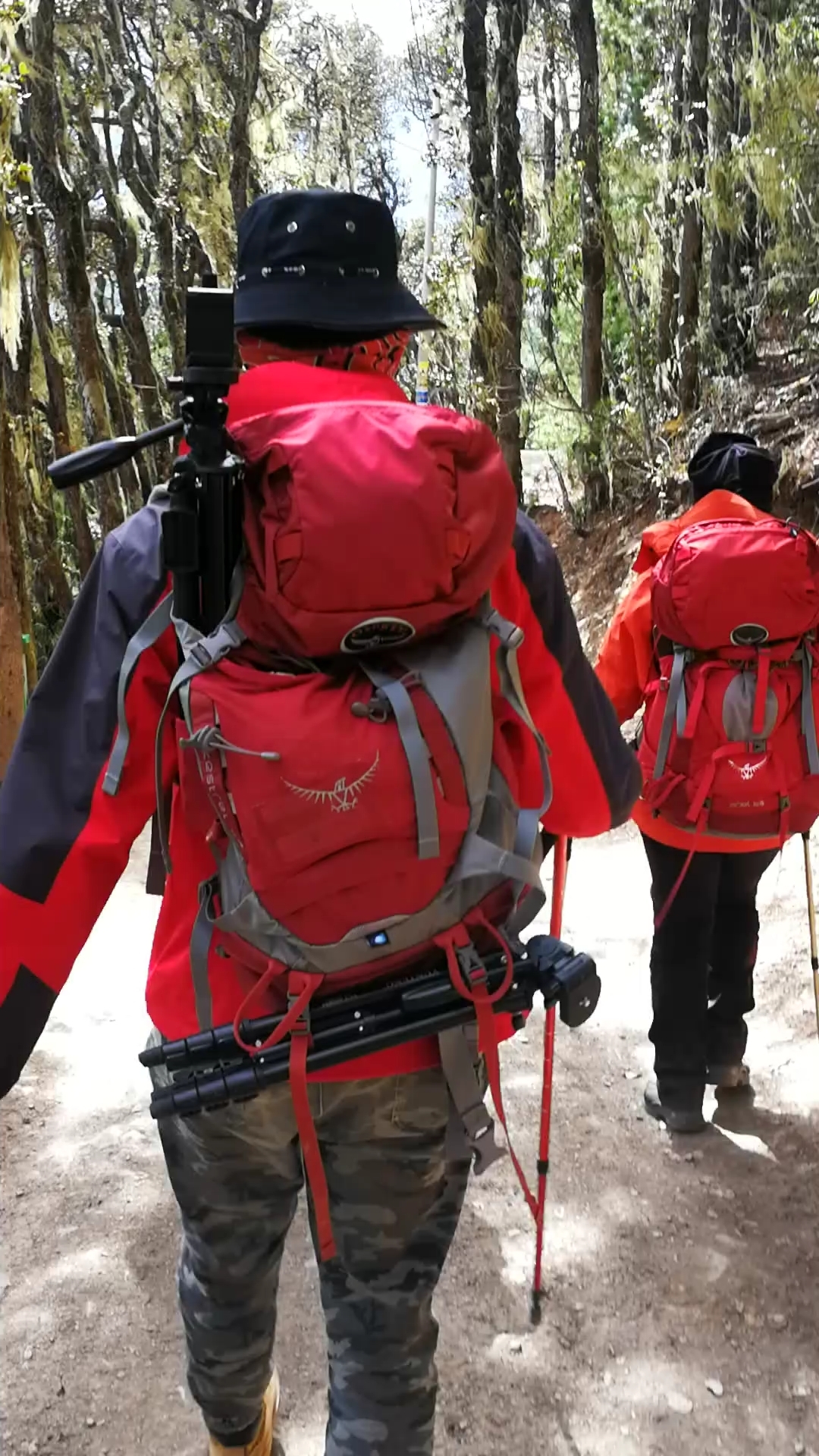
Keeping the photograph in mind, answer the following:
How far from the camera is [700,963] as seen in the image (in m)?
3.36

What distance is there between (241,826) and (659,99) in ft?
32.2

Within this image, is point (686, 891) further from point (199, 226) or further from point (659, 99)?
point (199, 226)

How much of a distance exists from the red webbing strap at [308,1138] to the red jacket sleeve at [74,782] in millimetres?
349

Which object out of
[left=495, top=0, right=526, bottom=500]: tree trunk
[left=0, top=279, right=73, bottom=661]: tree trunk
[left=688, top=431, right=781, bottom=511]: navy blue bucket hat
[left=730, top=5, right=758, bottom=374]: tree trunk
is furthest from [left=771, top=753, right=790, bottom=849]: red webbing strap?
[left=730, top=5, right=758, bottom=374]: tree trunk

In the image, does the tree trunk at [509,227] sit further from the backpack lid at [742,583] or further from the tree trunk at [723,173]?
the backpack lid at [742,583]

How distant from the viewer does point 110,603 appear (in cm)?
150

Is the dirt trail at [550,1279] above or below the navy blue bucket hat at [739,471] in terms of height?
below

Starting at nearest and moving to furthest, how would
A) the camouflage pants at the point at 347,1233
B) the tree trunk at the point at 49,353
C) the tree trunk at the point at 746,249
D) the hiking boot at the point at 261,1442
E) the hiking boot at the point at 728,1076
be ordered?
1. the camouflage pants at the point at 347,1233
2. the hiking boot at the point at 261,1442
3. the hiking boot at the point at 728,1076
4. the tree trunk at the point at 746,249
5. the tree trunk at the point at 49,353

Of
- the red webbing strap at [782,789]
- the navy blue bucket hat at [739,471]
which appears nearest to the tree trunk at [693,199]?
the navy blue bucket hat at [739,471]

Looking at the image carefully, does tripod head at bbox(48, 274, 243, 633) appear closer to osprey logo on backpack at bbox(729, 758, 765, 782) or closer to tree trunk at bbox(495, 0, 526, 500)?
osprey logo on backpack at bbox(729, 758, 765, 782)

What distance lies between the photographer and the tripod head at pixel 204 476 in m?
1.38

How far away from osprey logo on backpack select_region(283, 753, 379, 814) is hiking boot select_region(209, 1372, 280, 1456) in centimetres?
145

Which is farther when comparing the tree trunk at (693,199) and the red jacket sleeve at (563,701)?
the tree trunk at (693,199)

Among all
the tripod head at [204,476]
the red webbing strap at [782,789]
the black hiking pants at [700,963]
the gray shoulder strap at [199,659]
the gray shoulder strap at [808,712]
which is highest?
the tripod head at [204,476]
